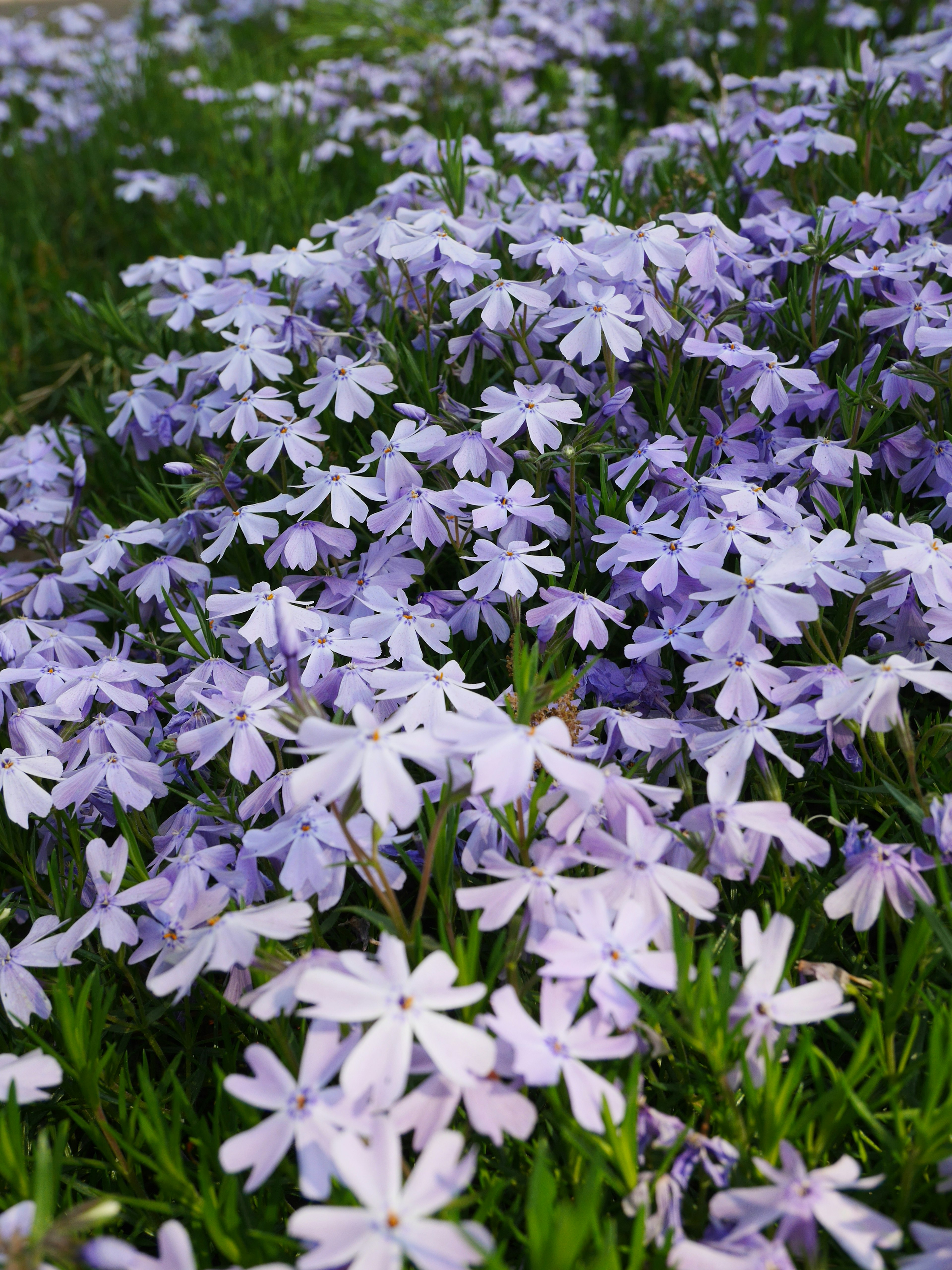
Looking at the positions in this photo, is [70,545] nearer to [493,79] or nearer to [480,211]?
[480,211]

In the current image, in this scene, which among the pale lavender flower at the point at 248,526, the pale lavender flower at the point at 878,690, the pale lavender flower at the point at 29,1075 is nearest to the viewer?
the pale lavender flower at the point at 29,1075

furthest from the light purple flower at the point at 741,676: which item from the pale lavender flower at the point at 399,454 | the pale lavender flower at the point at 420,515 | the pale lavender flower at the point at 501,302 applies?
the pale lavender flower at the point at 501,302

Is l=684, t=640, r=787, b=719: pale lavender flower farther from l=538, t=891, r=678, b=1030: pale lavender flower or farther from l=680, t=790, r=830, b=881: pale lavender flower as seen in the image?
l=538, t=891, r=678, b=1030: pale lavender flower

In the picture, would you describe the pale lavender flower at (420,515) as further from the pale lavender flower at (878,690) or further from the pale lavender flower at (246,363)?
the pale lavender flower at (878,690)

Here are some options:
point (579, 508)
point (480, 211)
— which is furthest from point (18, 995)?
point (480, 211)

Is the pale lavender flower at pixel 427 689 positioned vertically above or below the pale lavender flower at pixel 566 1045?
above
